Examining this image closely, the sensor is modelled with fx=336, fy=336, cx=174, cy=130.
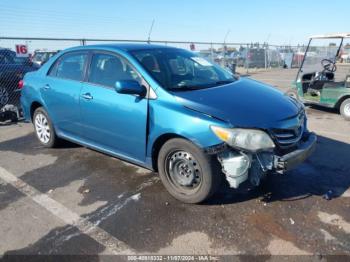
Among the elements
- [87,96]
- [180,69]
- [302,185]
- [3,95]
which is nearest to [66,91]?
[87,96]

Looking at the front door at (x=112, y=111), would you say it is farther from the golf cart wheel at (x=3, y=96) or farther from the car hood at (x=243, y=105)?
the golf cart wheel at (x=3, y=96)

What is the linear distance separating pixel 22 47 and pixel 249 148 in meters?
9.11

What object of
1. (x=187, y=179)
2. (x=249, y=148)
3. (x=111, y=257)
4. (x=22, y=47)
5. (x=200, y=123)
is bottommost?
(x=111, y=257)

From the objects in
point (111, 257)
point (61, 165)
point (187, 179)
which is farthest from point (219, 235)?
point (61, 165)

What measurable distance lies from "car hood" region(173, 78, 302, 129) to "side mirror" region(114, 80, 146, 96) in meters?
0.41

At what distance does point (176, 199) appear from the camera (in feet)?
12.6

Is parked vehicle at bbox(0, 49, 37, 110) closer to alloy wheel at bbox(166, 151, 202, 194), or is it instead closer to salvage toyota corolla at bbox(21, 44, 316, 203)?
salvage toyota corolla at bbox(21, 44, 316, 203)

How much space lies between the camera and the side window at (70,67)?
4.77 meters

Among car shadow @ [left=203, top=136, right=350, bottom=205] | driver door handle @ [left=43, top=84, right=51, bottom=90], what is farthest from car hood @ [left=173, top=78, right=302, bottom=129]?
driver door handle @ [left=43, top=84, right=51, bottom=90]

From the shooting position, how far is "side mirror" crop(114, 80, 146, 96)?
12.2 ft

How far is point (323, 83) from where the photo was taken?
847 centimetres

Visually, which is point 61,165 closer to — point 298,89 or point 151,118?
point 151,118

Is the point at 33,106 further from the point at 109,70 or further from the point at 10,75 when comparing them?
the point at 10,75

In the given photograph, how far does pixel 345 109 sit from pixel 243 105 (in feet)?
Answer: 17.4
